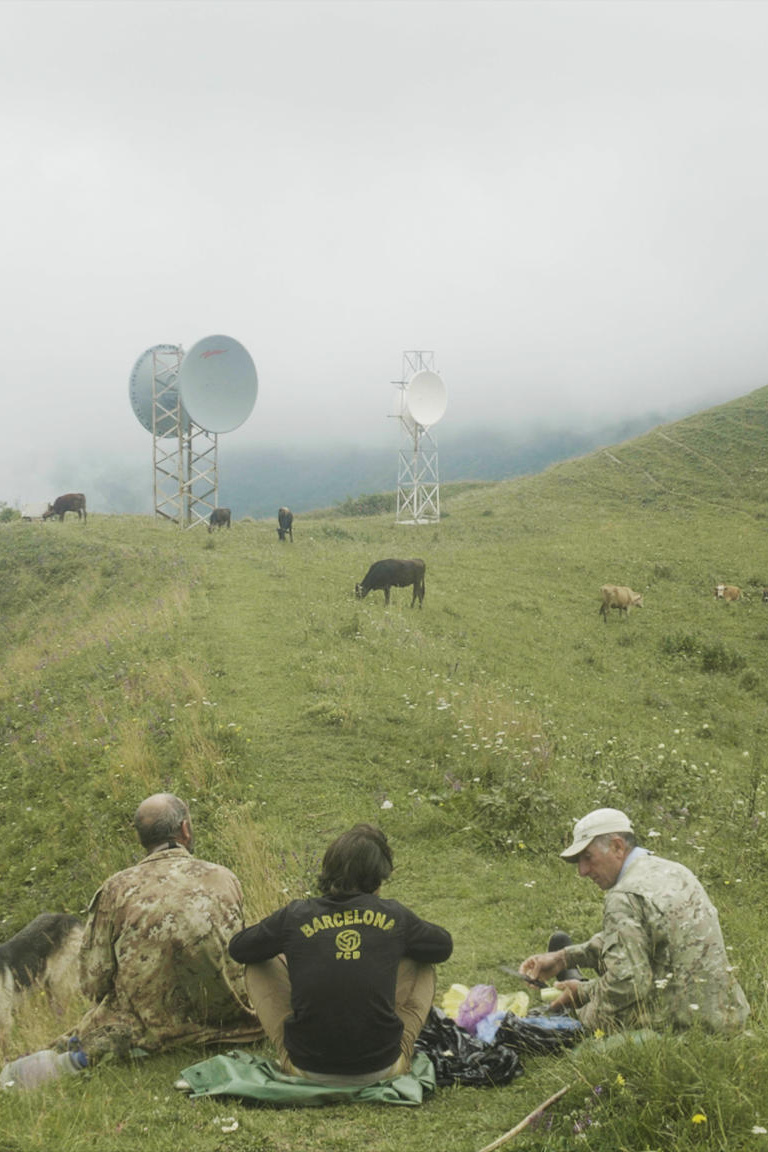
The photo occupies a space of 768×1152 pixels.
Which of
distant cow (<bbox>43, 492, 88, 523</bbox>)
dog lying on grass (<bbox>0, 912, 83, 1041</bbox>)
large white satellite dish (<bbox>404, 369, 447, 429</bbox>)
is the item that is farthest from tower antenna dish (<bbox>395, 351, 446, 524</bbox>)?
dog lying on grass (<bbox>0, 912, 83, 1041</bbox>)

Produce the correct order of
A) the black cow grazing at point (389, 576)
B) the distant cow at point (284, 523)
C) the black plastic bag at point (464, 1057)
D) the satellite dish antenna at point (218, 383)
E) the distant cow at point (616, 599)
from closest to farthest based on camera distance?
the black plastic bag at point (464, 1057) → the black cow grazing at point (389, 576) → the distant cow at point (616, 599) → the distant cow at point (284, 523) → the satellite dish antenna at point (218, 383)

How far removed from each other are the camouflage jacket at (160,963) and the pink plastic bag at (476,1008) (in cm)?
137

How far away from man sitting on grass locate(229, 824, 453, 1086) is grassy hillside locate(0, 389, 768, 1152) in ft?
1.03

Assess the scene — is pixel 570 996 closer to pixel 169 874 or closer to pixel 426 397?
pixel 169 874

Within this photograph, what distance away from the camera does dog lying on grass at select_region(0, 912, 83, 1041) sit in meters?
7.25

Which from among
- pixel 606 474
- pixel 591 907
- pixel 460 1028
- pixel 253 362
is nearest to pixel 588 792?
pixel 591 907

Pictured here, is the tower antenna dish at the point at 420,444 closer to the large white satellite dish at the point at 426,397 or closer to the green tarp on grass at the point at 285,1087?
the large white satellite dish at the point at 426,397

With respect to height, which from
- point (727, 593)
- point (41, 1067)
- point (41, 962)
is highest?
point (41, 1067)

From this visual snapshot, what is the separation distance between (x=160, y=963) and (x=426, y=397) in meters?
46.4

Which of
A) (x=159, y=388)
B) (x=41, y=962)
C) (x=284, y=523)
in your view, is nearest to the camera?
(x=41, y=962)

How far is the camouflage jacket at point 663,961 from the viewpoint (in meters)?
4.76

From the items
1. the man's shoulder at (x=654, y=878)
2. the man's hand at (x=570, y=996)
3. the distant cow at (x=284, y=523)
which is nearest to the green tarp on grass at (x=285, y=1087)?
the man's hand at (x=570, y=996)

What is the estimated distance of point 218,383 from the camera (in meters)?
42.5

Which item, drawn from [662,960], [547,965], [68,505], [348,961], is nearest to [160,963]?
[348,961]
